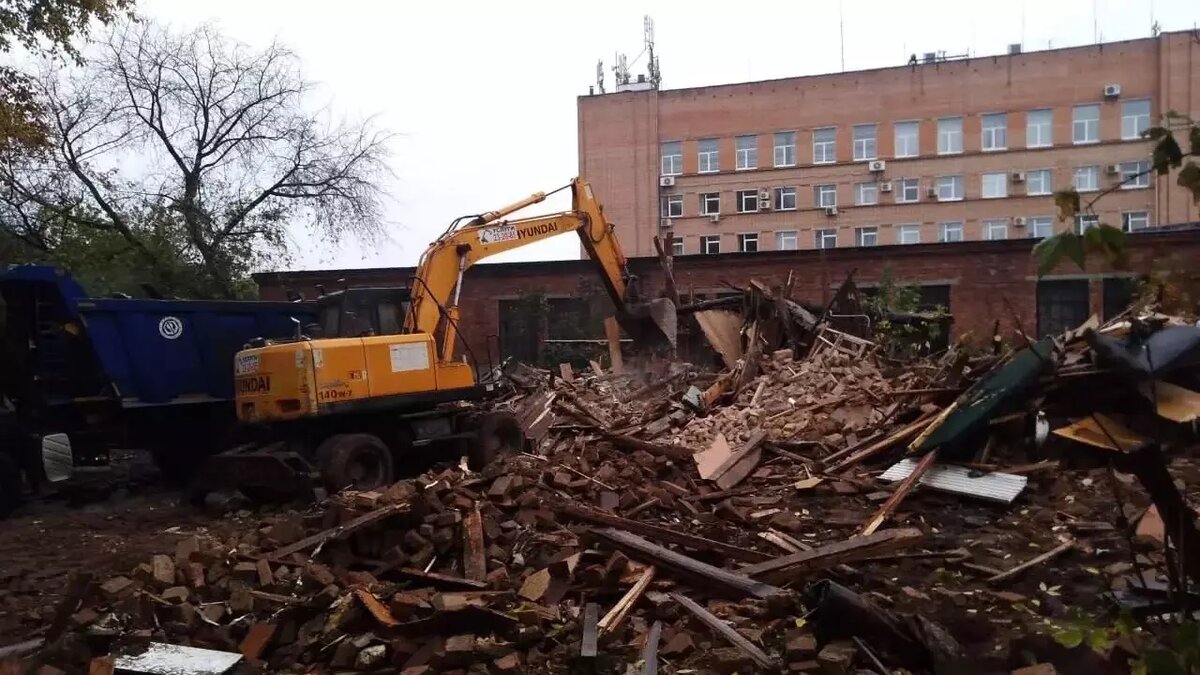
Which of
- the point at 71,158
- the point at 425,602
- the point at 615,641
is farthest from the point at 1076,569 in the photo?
the point at 71,158

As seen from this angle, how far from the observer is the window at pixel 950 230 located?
1929 inches

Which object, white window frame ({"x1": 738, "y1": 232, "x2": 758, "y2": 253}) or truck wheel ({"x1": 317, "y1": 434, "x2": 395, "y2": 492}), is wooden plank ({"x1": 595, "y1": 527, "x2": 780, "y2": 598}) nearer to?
truck wheel ({"x1": 317, "y1": 434, "x2": 395, "y2": 492})

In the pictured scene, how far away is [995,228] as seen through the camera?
48.2 meters

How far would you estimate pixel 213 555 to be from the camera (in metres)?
→ 7.22

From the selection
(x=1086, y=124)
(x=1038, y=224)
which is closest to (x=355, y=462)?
(x=1038, y=224)

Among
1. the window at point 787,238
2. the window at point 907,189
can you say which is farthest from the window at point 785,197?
the window at point 907,189

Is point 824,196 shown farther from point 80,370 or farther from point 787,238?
point 80,370

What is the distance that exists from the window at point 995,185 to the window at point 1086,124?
12.6ft

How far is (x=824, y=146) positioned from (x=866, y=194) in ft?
11.2

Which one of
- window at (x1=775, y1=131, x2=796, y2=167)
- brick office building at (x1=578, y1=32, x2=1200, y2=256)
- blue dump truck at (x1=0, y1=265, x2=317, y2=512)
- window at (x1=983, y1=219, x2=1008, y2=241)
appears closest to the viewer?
blue dump truck at (x1=0, y1=265, x2=317, y2=512)

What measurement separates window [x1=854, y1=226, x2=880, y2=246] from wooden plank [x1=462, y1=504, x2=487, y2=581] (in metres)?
45.2

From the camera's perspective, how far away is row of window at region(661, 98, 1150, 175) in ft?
153

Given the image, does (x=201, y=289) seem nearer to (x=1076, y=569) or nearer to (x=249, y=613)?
(x=249, y=613)

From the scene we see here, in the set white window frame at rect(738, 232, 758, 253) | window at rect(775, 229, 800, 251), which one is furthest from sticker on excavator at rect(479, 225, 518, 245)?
white window frame at rect(738, 232, 758, 253)
